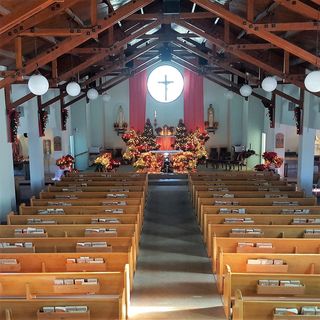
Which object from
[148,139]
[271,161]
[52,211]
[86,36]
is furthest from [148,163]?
[86,36]

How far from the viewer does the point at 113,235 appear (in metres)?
5.99

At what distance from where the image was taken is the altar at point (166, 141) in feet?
58.3

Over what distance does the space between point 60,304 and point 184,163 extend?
10.1 meters

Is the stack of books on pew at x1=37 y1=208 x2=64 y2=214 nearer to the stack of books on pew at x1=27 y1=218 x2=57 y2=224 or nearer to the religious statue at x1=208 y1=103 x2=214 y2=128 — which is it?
the stack of books on pew at x1=27 y1=218 x2=57 y2=224

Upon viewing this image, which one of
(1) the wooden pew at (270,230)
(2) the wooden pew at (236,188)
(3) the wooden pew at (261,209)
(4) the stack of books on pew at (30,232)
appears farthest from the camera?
(2) the wooden pew at (236,188)

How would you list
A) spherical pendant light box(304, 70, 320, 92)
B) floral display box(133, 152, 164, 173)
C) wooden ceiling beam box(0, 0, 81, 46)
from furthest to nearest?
floral display box(133, 152, 164, 173), wooden ceiling beam box(0, 0, 81, 46), spherical pendant light box(304, 70, 320, 92)

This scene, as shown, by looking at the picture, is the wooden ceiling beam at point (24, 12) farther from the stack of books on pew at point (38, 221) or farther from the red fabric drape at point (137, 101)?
the red fabric drape at point (137, 101)

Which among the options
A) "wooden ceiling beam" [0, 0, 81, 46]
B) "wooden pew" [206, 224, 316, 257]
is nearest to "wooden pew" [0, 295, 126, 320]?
"wooden pew" [206, 224, 316, 257]

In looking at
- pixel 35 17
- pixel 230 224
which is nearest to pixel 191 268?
pixel 230 224

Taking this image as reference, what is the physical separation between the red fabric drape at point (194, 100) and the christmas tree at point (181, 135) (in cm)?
50

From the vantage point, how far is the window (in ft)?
59.7

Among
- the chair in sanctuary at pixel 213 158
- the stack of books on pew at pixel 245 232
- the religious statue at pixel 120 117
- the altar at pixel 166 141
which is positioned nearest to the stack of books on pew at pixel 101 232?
the stack of books on pew at pixel 245 232

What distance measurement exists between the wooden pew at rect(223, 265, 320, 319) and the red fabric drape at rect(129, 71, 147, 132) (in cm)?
1378

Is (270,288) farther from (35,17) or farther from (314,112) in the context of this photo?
(314,112)
